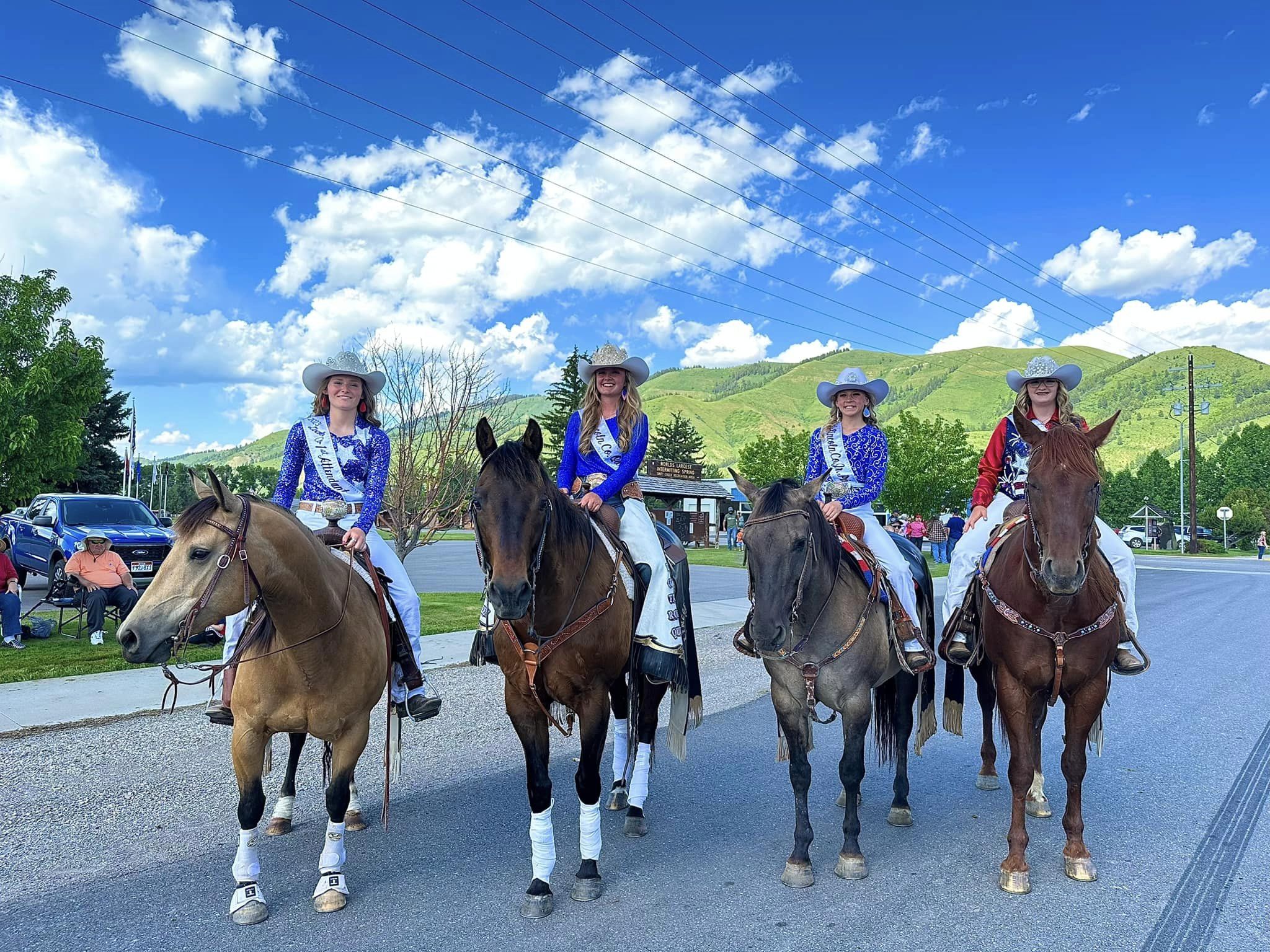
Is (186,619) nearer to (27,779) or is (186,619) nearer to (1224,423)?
(27,779)

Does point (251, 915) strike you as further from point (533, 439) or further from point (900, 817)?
point (900, 817)

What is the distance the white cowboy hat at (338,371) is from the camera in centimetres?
492

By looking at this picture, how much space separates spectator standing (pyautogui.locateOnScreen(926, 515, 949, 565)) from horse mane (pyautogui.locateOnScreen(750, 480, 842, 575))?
2767 centimetres

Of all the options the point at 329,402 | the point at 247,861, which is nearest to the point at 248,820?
the point at 247,861

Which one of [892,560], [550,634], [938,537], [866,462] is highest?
[866,462]

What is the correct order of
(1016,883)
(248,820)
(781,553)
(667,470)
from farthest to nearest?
(667,470)
(781,553)
(1016,883)
(248,820)

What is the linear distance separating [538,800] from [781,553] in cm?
181

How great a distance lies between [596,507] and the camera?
4.66 m

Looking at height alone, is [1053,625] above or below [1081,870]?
above

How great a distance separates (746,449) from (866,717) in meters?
56.3

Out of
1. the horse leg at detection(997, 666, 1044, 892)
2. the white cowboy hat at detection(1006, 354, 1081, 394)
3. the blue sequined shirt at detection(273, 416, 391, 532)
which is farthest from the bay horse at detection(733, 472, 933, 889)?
the blue sequined shirt at detection(273, 416, 391, 532)

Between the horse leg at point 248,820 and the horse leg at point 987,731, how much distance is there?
474cm

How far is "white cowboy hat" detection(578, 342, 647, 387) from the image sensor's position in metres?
5.18

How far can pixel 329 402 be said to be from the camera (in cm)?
496
